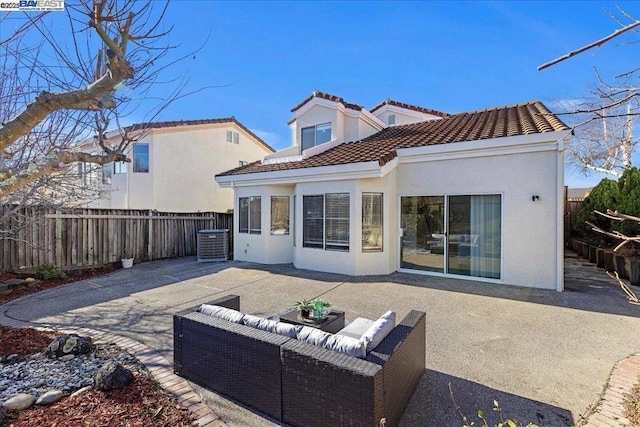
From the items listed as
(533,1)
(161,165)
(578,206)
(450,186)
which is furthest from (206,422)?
(578,206)

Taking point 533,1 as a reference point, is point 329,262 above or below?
below

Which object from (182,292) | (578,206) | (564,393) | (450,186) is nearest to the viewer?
(564,393)

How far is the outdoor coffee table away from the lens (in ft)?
14.4

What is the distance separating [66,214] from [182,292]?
5.76 m

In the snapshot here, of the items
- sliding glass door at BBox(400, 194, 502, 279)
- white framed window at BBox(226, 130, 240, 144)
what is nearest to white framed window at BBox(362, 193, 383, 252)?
sliding glass door at BBox(400, 194, 502, 279)

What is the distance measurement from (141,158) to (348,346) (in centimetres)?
1768

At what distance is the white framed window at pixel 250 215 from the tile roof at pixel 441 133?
121 cm

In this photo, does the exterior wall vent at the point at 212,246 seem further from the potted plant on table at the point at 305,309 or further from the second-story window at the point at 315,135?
the potted plant on table at the point at 305,309

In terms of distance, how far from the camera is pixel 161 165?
1686 cm

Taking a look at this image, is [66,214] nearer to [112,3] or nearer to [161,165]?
[161,165]

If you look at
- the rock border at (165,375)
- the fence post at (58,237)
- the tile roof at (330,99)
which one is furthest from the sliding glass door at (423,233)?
the fence post at (58,237)

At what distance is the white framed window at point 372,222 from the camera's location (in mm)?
9984

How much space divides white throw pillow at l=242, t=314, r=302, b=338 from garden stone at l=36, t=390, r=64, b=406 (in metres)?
2.17

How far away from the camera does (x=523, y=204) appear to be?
8484 mm
